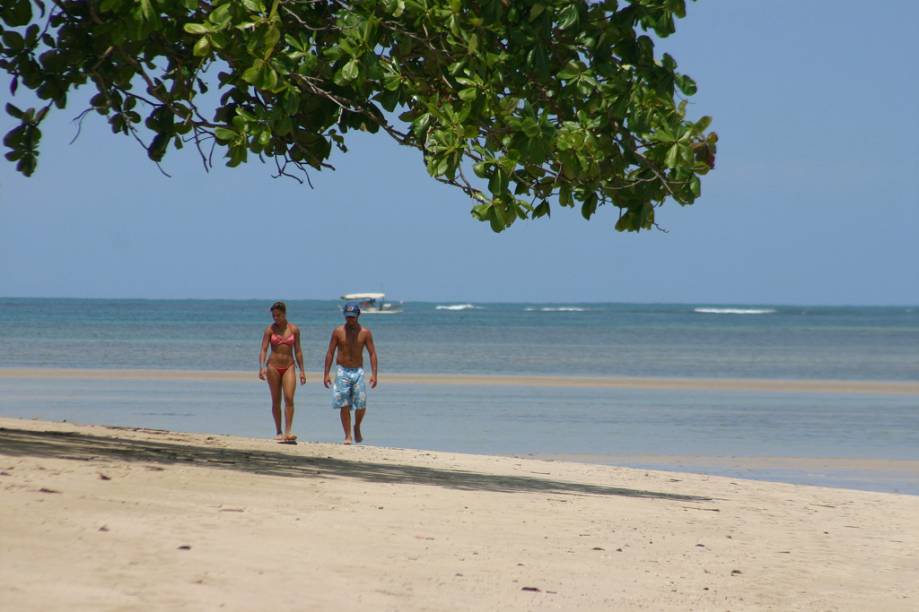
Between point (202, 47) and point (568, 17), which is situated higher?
point (568, 17)

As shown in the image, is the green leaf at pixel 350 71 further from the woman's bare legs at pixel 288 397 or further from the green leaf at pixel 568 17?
the woman's bare legs at pixel 288 397

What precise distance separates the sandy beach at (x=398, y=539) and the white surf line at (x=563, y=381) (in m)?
18.6

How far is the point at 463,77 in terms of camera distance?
938 cm

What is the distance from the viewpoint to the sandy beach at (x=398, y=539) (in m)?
6.06

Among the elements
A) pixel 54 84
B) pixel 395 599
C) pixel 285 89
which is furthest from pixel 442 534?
pixel 54 84

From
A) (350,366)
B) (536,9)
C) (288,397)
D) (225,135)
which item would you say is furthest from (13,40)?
(350,366)

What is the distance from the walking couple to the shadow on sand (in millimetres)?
2320

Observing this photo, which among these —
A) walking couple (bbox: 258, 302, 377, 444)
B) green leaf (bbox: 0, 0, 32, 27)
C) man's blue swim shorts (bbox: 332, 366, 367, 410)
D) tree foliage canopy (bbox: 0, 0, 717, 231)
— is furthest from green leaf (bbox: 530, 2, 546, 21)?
man's blue swim shorts (bbox: 332, 366, 367, 410)

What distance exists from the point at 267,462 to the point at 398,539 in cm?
389

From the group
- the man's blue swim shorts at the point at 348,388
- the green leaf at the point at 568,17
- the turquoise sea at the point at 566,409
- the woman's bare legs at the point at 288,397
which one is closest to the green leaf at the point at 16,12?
→ the green leaf at the point at 568,17

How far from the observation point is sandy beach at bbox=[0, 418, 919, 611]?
6.06 m

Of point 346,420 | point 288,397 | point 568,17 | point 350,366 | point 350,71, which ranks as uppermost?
point 568,17

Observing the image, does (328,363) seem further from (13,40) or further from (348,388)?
(13,40)

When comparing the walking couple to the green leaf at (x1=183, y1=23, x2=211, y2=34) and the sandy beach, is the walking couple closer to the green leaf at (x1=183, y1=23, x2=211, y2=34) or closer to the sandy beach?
the sandy beach
